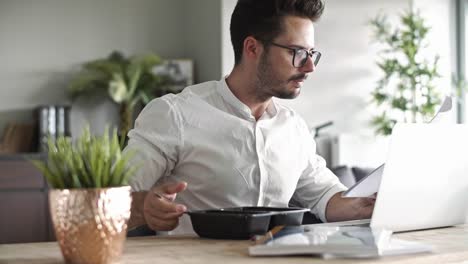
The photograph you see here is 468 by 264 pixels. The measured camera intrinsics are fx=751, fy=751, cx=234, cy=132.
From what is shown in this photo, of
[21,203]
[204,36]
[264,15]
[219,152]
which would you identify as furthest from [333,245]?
[204,36]

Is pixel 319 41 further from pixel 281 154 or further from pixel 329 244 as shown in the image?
pixel 329 244

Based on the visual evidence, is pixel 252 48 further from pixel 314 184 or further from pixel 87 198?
pixel 87 198

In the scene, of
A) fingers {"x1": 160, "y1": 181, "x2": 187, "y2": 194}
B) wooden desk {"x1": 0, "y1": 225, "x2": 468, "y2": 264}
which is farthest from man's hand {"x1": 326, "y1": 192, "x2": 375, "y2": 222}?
fingers {"x1": 160, "y1": 181, "x2": 187, "y2": 194}

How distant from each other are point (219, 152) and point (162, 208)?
21.3 inches

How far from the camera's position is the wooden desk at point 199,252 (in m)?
1.43

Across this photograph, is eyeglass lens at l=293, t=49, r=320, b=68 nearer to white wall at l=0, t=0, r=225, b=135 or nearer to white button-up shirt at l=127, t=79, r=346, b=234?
white button-up shirt at l=127, t=79, r=346, b=234

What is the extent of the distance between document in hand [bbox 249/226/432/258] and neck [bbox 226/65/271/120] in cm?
95

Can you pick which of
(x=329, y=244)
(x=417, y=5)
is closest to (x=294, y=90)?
(x=329, y=244)

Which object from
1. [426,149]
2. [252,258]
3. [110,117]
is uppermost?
[426,149]

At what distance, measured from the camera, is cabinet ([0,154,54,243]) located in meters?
5.40

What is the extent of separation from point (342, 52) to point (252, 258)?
5.02 m

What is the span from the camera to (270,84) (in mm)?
2428

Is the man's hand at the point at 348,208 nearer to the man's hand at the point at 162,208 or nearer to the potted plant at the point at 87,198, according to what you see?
the man's hand at the point at 162,208

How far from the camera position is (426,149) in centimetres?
175
